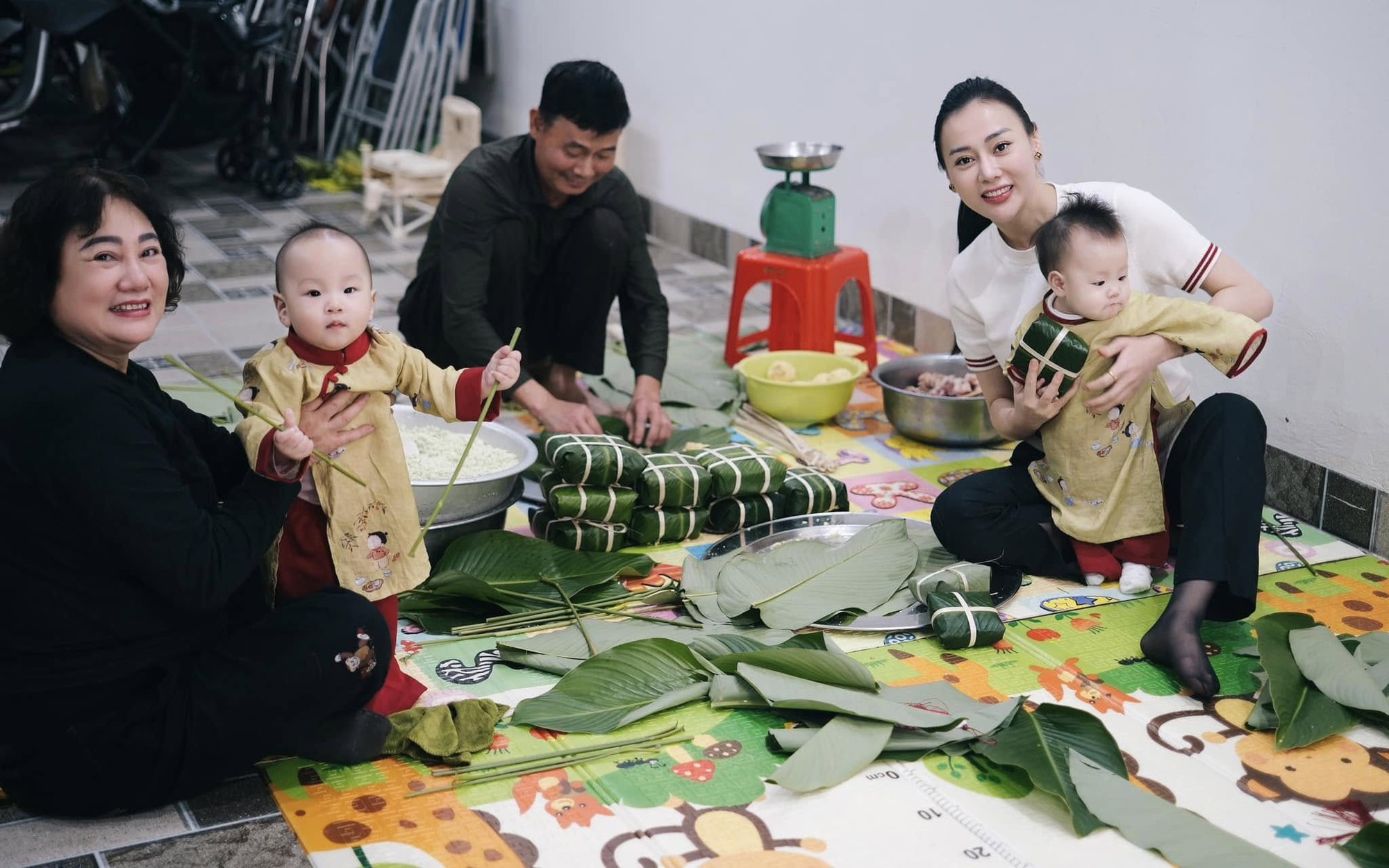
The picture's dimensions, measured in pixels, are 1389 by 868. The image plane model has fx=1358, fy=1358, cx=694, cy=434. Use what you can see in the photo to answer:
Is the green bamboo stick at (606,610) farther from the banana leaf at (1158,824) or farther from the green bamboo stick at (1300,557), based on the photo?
the green bamboo stick at (1300,557)

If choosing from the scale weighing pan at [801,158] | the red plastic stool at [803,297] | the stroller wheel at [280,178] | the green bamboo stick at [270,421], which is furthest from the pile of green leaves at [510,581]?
the stroller wheel at [280,178]

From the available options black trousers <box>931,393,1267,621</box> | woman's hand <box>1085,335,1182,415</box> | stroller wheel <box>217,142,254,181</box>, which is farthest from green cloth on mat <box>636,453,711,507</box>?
stroller wheel <box>217,142,254,181</box>

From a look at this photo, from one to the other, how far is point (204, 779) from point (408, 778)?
27 centimetres

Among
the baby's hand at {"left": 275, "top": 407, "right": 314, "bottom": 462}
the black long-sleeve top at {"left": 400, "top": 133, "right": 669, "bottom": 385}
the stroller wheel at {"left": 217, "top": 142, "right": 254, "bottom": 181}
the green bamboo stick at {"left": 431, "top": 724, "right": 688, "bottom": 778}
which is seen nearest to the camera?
the baby's hand at {"left": 275, "top": 407, "right": 314, "bottom": 462}

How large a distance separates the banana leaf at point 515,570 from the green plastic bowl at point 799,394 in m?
0.98

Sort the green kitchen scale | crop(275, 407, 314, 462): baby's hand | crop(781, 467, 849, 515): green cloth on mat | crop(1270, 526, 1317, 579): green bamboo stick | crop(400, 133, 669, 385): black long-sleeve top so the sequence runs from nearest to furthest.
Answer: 1. crop(275, 407, 314, 462): baby's hand
2. crop(1270, 526, 1317, 579): green bamboo stick
3. crop(781, 467, 849, 515): green cloth on mat
4. crop(400, 133, 669, 385): black long-sleeve top
5. the green kitchen scale

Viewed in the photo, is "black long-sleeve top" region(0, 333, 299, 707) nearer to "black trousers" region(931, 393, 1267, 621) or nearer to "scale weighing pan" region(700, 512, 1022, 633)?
"scale weighing pan" region(700, 512, 1022, 633)

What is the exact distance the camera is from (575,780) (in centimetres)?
194

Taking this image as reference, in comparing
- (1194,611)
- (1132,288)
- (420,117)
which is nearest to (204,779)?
(1194,611)

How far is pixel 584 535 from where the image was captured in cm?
271

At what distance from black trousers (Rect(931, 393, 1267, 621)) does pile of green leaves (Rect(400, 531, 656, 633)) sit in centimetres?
64

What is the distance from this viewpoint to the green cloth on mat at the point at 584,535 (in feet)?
8.87

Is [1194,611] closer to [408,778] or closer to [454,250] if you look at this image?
[408,778]

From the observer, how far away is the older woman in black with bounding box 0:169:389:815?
1.63m
